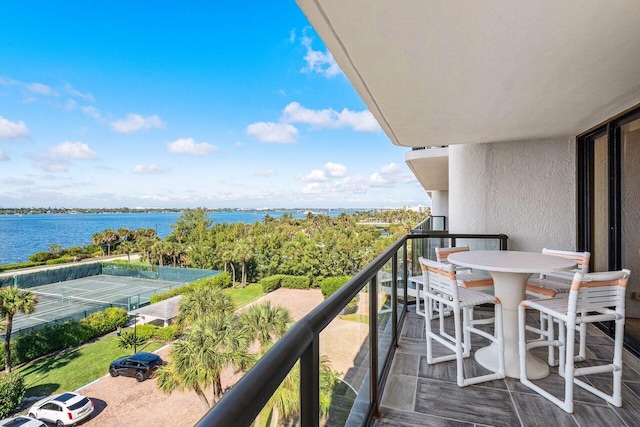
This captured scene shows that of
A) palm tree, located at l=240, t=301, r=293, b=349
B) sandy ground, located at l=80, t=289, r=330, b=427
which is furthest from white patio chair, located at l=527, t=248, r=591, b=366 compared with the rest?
sandy ground, located at l=80, t=289, r=330, b=427

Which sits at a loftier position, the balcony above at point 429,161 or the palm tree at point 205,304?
the balcony above at point 429,161

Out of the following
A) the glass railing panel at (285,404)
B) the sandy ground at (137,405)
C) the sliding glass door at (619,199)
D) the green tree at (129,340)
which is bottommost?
the sandy ground at (137,405)

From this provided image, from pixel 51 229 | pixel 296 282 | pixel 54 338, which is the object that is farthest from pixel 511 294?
pixel 51 229

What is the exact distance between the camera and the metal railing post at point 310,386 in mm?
946

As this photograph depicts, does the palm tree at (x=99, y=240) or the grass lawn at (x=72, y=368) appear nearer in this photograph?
the grass lawn at (x=72, y=368)

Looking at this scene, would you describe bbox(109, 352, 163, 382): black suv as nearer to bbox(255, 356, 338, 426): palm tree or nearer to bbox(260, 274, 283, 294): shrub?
bbox(260, 274, 283, 294): shrub

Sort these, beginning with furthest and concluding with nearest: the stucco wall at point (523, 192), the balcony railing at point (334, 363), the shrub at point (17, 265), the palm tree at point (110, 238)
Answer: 1. the palm tree at point (110, 238)
2. the shrub at point (17, 265)
3. the stucco wall at point (523, 192)
4. the balcony railing at point (334, 363)

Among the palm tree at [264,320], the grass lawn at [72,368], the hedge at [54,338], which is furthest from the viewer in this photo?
the hedge at [54,338]

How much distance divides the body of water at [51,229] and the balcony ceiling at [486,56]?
49.9m

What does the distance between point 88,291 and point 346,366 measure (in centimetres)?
4237

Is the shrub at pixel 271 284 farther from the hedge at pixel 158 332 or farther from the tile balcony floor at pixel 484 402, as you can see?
the tile balcony floor at pixel 484 402

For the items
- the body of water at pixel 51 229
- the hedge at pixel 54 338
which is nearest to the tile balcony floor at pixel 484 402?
the hedge at pixel 54 338

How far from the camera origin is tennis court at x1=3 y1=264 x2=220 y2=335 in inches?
1070

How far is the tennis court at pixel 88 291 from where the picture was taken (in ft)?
89.2
